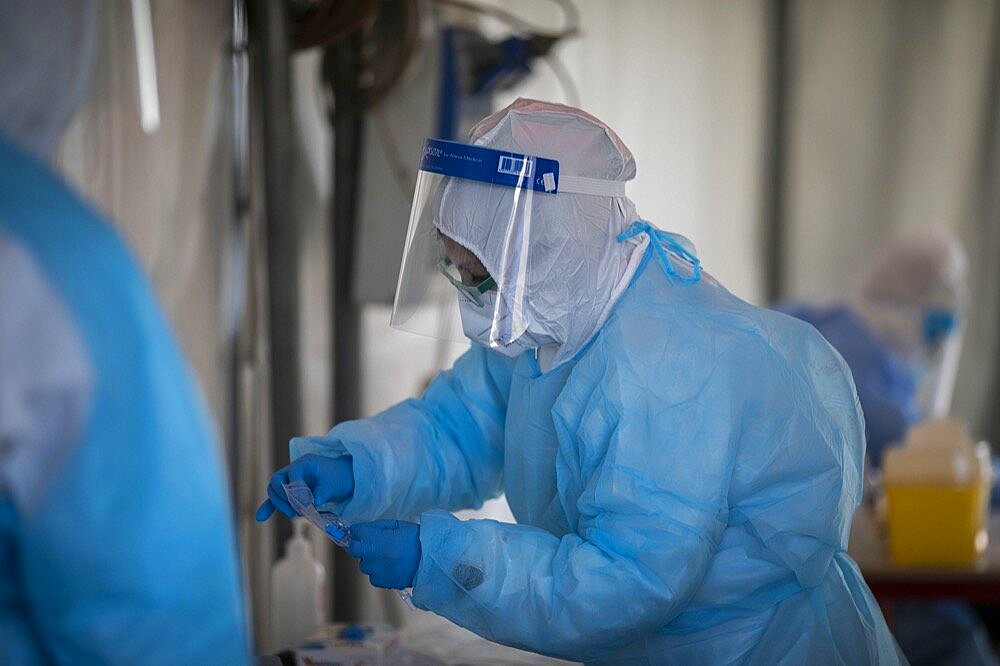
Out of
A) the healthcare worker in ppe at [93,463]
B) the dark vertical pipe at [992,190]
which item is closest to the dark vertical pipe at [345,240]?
the healthcare worker in ppe at [93,463]

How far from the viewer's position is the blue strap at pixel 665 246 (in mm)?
1416

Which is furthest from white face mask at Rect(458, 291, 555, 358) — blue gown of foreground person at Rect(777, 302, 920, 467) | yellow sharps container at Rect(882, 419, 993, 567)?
blue gown of foreground person at Rect(777, 302, 920, 467)

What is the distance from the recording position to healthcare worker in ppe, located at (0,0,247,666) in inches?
33.3

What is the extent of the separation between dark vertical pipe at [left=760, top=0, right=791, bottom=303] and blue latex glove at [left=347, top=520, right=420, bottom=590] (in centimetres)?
336

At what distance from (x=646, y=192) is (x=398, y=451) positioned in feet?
7.46

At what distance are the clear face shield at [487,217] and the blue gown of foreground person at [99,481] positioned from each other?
510 mm

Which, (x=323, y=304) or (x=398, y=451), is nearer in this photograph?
(x=398, y=451)

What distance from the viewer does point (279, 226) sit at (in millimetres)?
2215

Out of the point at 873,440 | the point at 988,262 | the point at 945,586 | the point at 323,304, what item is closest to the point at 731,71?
the point at 988,262

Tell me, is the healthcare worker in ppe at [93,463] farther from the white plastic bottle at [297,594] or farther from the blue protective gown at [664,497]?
the white plastic bottle at [297,594]

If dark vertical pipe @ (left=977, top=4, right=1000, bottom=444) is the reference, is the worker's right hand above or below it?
below

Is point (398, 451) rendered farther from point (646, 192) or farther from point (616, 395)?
point (646, 192)

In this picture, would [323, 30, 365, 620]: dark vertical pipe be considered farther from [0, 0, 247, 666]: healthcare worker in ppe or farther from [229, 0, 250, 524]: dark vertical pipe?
[0, 0, 247, 666]: healthcare worker in ppe

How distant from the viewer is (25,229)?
2.83 feet
